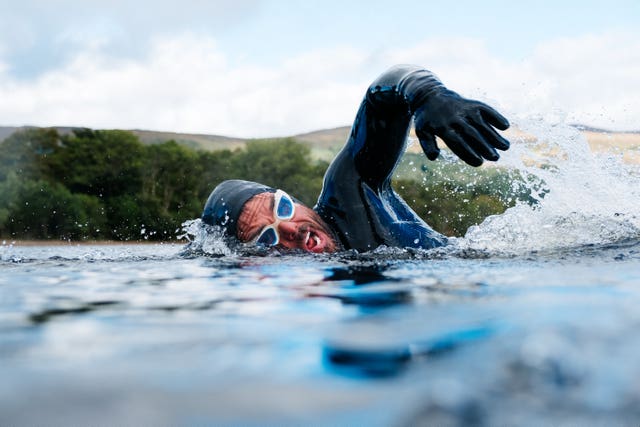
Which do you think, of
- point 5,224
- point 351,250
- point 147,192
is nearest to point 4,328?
point 351,250

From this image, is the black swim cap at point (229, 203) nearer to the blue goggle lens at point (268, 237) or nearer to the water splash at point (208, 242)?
the water splash at point (208, 242)

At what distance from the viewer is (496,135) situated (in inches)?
102

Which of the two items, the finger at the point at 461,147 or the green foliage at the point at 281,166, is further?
the green foliage at the point at 281,166

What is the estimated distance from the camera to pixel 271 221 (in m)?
3.48

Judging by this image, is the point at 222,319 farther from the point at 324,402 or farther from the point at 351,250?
the point at 351,250

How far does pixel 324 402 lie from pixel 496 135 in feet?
6.60

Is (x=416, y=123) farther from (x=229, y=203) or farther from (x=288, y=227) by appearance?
(x=229, y=203)

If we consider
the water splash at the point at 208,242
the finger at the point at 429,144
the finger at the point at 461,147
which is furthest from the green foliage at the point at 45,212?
the finger at the point at 461,147

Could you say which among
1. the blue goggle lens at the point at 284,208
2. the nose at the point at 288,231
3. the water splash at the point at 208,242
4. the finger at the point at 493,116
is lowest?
the water splash at the point at 208,242

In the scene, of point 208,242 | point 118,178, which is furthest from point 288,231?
point 118,178

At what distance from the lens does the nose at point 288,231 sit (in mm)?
3438

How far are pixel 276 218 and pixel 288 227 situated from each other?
0.08m

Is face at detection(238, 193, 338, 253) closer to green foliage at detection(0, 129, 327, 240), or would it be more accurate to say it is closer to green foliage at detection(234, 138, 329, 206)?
green foliage at detection(0, 129, 327, 240)

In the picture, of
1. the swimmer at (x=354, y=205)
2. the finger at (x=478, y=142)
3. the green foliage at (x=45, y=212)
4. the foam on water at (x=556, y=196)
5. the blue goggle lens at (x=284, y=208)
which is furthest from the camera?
the green foliage at (x=45, y=212)
